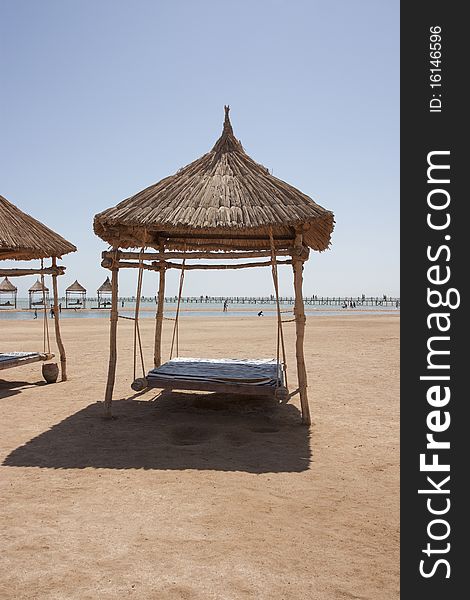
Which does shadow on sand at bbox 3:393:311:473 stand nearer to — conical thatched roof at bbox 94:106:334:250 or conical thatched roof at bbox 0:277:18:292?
conical thatched roof at bbox 94:106:334:250

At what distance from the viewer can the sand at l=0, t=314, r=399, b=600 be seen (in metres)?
2.98

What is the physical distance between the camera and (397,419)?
6.98m

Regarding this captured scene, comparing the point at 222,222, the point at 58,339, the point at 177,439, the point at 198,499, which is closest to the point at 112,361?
the point at 177,439

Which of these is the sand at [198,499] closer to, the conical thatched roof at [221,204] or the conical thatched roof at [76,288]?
the conical thatched roof at [221,204]

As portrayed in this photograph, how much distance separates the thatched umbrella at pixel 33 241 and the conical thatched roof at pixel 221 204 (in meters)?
2.12

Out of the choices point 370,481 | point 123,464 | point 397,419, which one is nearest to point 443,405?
point 370,481

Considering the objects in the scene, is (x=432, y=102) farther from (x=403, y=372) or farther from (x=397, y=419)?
(x=397, y=419)

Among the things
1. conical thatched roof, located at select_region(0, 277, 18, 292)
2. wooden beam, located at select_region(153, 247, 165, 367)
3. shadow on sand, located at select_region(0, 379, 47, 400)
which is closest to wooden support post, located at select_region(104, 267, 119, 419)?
wooden beam, located at select_region(153, 247, 165, 367)

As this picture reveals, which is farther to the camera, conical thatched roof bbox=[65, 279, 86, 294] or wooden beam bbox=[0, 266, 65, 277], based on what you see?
conical thatched roof bbox=[65, 279, 86, 294]

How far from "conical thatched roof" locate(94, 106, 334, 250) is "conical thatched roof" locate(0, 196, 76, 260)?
2071 mm

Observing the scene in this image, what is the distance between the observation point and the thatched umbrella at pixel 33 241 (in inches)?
366

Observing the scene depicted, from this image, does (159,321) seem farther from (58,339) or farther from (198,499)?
(198,499)

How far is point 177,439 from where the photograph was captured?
5.94 meters

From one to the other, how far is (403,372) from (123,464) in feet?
9.81
